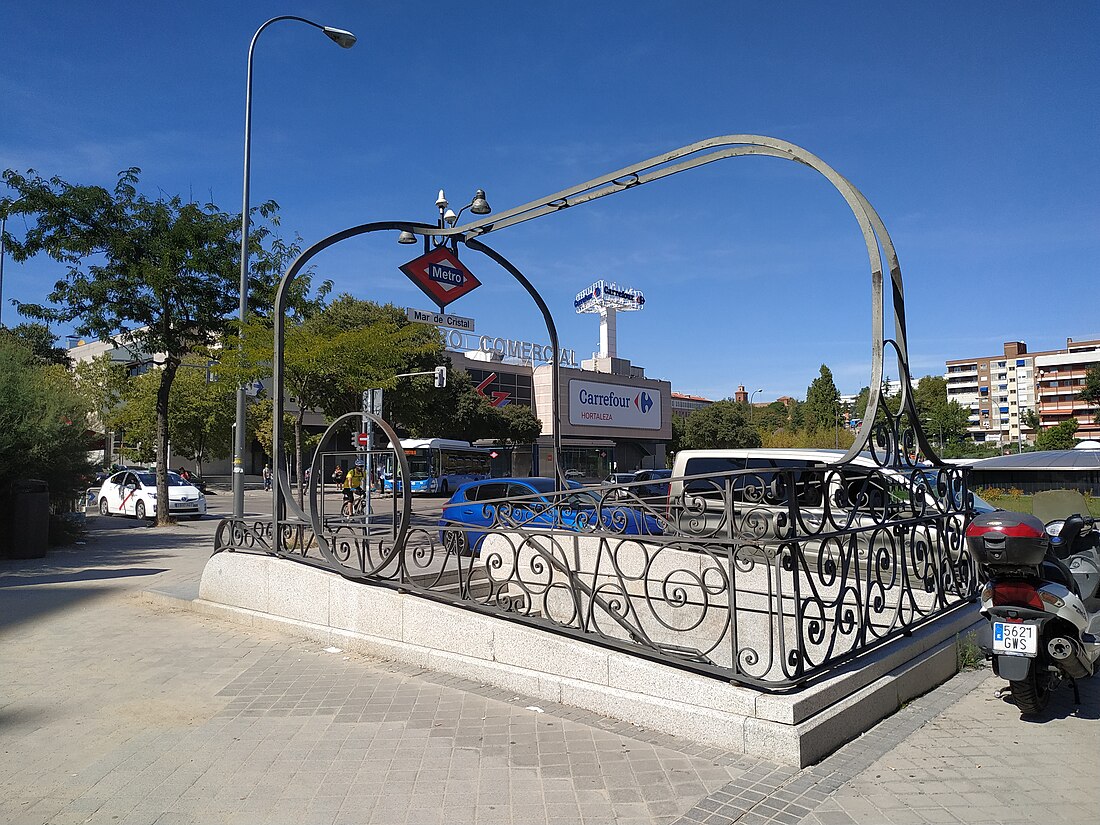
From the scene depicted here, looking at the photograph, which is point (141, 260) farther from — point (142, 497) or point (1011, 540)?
point (1011, 540)

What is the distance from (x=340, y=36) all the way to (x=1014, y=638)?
44.9ft

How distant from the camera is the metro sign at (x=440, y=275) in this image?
8.39m

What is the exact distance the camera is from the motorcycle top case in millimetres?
4332

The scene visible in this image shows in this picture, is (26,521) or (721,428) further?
(721,428)

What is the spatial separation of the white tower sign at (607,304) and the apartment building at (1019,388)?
3951 centimetres

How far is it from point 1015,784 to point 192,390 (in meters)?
45.7

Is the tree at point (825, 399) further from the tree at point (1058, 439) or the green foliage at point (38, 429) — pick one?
the green foliage at point (38, 429)

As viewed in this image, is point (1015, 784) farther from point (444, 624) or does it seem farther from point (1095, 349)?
point (1095, 349)

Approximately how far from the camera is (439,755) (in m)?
4.14

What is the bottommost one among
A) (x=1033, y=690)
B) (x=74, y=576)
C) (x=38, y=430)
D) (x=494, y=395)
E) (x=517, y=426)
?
(x=74, y=576)

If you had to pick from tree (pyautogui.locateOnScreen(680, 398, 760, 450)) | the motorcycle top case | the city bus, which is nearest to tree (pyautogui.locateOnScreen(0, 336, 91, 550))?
the motorcycle top case

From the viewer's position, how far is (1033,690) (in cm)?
449

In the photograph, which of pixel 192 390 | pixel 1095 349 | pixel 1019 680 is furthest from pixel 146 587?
pixel 1095 349

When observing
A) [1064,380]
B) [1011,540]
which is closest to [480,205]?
[1011,540]
